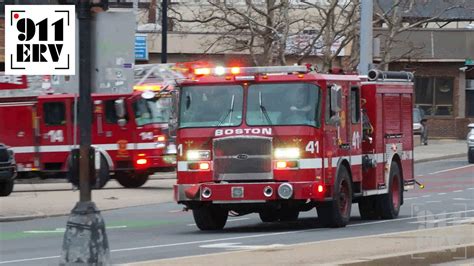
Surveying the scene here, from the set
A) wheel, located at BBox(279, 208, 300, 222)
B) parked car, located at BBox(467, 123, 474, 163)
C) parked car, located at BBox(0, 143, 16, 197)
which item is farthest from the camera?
parked car, located at BBox(467, 123, 474, 163)

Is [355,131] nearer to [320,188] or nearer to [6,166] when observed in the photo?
[320,188]

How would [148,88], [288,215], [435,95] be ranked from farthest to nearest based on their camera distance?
1. [435,95]
2. [148,88]
3. [288,215]

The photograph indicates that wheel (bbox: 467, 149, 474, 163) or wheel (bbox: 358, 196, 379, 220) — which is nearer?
wheel (bbox: 358, 196, 379, 220)

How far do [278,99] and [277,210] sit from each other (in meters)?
2.35

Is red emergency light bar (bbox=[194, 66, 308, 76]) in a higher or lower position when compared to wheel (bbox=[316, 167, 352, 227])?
higher

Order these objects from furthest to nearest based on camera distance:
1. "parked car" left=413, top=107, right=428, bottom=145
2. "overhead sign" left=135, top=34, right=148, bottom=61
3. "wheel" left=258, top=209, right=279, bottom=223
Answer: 1. "parked car" left=413, top=107, right=428, bottom=145
2. "overhead sign" left=135, top=34, right=148, bottom=61
3. "wheel" left=258, top=209, right=279, bottom=223

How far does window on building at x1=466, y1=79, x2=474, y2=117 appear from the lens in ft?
203

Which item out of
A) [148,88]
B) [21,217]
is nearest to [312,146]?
[21,217]

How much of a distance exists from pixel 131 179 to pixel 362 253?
19.1 metres

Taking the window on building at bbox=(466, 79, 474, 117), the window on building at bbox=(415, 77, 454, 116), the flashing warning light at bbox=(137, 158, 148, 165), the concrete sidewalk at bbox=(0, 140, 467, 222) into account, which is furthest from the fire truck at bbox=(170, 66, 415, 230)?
the window on building at bbox=(466, 79, 474, 117)

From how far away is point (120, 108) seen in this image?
30750mm

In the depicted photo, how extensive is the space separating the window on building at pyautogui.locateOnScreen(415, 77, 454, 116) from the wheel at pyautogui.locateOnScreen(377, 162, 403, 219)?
3946cm

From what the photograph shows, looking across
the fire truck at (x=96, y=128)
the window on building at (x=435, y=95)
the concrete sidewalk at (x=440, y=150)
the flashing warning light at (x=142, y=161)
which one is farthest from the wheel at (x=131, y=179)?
the window on building at (x=435, y=95)

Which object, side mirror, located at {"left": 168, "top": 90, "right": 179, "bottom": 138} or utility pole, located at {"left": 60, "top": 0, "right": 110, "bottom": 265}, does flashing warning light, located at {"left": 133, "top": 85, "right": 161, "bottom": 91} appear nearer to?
side mirror, located at {"left": 168, "top": 90, "right": 179, "bottom": 138}
